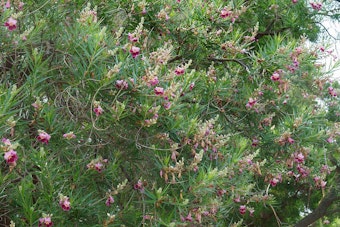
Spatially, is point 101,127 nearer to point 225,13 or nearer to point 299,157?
point 225,13

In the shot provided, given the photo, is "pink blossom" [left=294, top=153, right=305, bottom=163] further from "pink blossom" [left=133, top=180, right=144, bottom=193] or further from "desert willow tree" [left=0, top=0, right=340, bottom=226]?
"pink blossom" [left=133, top=180, right=144, bottom=193]

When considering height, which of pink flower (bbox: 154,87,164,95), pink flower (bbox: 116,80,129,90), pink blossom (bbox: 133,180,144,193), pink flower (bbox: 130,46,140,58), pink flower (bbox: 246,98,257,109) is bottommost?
pink flower (bbox: 246,98,257,109)

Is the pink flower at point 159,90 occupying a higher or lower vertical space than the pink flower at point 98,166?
higher

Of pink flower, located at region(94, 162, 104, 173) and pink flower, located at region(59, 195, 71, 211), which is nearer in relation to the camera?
pink flower, located at region(59, 195, 71, 211)

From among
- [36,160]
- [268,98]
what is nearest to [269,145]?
[268,98]

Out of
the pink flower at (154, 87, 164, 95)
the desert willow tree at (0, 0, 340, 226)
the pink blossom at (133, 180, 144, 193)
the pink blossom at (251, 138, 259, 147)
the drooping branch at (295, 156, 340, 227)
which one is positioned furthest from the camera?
the drooping branch at (295, 156, 340, 227)

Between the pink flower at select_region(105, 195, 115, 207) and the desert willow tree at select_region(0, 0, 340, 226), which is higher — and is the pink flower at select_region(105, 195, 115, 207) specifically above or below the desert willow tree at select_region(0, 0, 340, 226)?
below

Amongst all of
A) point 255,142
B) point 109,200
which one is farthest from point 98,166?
point 255,142

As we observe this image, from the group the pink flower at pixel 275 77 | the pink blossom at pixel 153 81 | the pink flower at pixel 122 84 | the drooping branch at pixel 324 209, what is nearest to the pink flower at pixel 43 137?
the pink flower at pixel 122 84

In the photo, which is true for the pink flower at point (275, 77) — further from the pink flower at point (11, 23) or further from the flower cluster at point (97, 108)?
the pink flower at point (11, 23)

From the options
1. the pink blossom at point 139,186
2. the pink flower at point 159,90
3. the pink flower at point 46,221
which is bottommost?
the pink blossom at point 139,186

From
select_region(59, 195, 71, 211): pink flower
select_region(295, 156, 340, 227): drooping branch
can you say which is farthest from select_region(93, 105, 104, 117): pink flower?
select_region(295, 156, 340, 227): drooping branch

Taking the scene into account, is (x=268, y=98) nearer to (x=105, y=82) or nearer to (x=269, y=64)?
(x=269, y=64)

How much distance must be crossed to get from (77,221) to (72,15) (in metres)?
1.21
